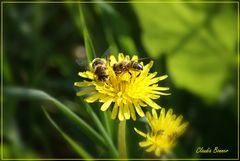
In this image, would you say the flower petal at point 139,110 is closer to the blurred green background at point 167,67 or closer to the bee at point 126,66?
the bee at point 126,66

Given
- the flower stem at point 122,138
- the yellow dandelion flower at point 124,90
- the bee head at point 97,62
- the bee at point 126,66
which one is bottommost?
the flower stem at point 122,138

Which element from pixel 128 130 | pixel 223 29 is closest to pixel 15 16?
pixel 223 29

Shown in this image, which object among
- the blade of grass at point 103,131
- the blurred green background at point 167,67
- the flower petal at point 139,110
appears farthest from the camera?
the blurred green background at point 167,67

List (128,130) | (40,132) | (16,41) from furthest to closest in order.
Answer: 1. (16,41)
2. (40,132)
3. (128,130)

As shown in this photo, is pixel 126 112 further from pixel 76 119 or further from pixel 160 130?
pixel 76 119

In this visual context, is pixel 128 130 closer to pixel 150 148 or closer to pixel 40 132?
pixel 150 148

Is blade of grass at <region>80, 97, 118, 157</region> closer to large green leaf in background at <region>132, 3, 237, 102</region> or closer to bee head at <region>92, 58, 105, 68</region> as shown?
bee head at <region>92, 58, 105, 68</region>

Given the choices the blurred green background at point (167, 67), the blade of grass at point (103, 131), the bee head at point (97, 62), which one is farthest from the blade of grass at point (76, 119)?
the blurred green background at point (167, 67)

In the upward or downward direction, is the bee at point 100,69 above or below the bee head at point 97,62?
below
